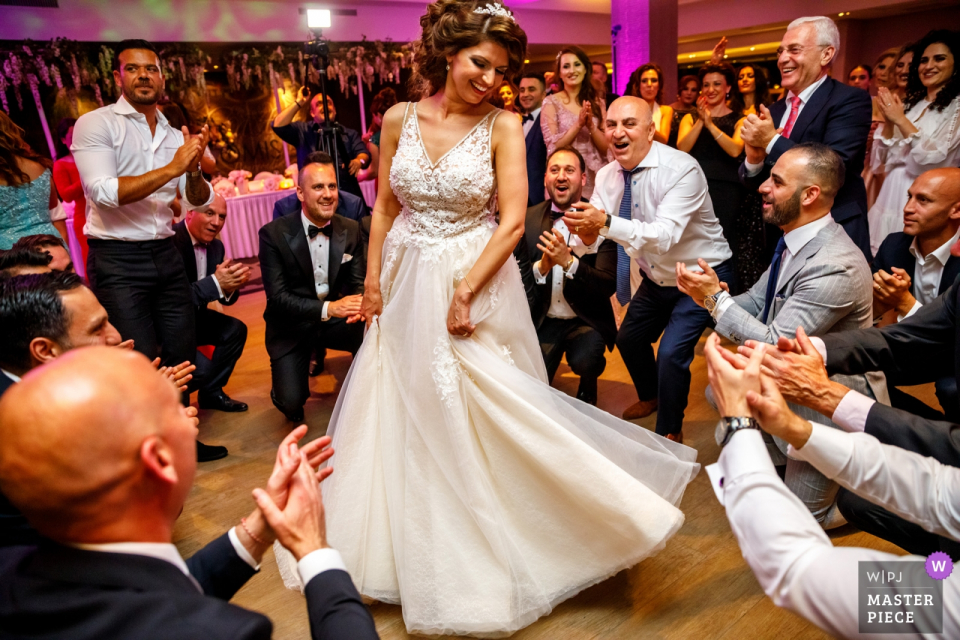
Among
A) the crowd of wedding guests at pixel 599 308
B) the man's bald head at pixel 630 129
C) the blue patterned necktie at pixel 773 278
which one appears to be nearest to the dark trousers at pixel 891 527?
the crowd of wedding guests at pixel 599 308

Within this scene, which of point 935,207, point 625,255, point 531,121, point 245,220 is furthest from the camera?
point 245,220

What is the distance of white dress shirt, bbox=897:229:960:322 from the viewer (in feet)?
8.87

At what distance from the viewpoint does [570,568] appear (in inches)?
77.4

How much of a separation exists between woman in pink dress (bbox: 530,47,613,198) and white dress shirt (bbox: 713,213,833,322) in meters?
2.74

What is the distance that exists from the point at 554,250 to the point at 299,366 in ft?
5.07

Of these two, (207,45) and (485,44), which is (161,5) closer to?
(207,45)

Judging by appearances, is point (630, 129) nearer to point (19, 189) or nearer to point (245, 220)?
point (19, 189)

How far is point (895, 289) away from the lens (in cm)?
251

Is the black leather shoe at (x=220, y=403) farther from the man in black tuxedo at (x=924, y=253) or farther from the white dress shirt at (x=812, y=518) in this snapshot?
the man in black tuxedo at (x=924, y=253)

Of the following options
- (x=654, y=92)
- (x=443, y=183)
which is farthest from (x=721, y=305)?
(x=654, y=92)

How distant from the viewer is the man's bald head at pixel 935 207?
2627 mm

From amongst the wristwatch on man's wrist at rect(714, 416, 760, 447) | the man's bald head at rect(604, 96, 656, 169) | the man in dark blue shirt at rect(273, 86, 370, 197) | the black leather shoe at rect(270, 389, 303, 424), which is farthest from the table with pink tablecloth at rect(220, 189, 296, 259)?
the wristwatch on man's wrist at rect(714, 416, 760, 447)

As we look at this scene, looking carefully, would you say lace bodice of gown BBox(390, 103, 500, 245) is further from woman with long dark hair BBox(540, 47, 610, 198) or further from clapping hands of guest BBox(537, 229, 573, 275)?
woman with long dark hair BBox(540, 47, 610, 198)

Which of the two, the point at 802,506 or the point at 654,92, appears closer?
the point at 802,506
